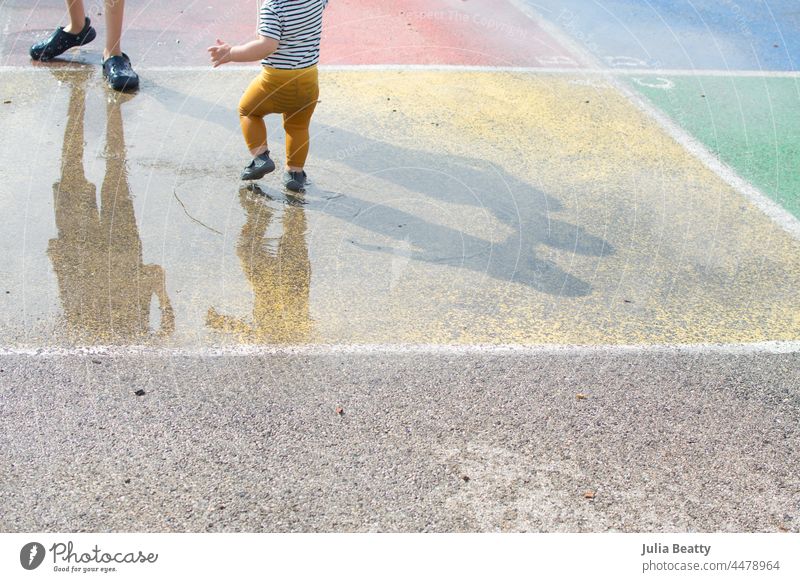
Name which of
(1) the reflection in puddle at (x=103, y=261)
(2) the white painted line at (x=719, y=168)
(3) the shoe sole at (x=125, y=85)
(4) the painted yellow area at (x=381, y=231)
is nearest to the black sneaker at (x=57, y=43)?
(4) the painted yellow area at (x=381, y=231)

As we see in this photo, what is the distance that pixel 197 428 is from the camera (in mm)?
3750

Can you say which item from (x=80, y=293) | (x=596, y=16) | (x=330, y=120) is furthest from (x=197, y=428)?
(x=596, y=16)

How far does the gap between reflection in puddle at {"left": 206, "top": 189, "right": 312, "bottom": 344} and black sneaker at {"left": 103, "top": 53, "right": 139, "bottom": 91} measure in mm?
2008

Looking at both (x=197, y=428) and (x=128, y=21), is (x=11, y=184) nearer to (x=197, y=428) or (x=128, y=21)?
(x=197, y=428)

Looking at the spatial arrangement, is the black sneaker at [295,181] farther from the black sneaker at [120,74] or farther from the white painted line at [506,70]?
the white painted line at [506,70]

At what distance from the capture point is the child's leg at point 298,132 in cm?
561

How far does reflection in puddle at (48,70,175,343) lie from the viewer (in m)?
4.47

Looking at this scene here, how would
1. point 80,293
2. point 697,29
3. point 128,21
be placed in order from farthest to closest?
point 697,29, point 128,21, point 80,293

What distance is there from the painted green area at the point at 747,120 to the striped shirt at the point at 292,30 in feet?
10.0

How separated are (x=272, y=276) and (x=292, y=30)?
1.39 metres

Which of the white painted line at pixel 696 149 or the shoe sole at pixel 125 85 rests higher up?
the shoe sole at pixel 125 85

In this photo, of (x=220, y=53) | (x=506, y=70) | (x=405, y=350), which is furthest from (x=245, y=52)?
(x=506, y=70)

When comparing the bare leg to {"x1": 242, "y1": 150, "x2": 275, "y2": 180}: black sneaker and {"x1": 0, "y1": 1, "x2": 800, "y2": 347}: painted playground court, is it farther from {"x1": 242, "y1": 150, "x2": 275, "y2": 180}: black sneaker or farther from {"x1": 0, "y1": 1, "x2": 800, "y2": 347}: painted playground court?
{"x1": 242, "y1": 150, "x2": 275, "y2": 180}: black sneaker

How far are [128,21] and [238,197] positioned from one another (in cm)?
405
